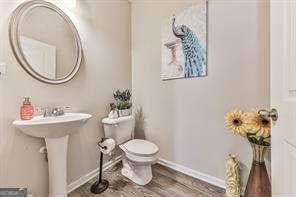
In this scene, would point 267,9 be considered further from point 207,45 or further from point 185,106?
point 185,106

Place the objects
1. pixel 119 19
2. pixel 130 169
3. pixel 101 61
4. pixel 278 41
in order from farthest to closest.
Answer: pixel 119 19 < pixel 101 61 < pixel 130 169 < pixel 278 41

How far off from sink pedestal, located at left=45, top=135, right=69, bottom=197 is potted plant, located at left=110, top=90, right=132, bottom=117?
0.79 meters

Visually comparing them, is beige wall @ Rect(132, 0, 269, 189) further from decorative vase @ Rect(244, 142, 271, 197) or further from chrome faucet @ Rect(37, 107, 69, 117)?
chrome faucet @ Rect(37, 107, 69, 117)

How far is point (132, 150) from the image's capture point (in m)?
1.91

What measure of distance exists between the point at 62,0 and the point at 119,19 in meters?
0.90

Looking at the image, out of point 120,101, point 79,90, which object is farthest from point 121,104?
point 79,90

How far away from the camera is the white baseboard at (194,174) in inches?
73.0

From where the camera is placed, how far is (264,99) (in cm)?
155

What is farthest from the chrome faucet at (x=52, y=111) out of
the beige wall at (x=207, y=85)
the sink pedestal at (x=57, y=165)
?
the beige wall at (x=207, y=85)

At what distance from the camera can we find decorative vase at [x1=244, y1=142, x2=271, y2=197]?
1.35 meters

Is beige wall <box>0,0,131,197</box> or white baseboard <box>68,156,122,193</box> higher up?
beige wall <box>0,0,131,197</box>

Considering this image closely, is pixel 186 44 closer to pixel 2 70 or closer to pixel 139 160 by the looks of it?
pixel 139 160

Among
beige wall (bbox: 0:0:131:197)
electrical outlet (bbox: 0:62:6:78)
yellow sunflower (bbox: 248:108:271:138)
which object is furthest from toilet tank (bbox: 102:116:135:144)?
yellow sunflower (bbox: 248:108:271:138)

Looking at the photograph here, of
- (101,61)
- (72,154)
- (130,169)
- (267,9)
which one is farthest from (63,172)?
(267,9)
